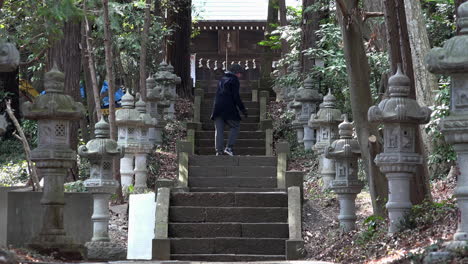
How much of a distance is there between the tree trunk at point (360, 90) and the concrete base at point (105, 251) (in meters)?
3.76

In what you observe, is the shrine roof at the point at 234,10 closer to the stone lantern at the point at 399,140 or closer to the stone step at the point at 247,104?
the stone step at the point at 247,104

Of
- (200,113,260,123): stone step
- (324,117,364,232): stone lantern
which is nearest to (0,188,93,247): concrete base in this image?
(324,117,364,232): stone lantern

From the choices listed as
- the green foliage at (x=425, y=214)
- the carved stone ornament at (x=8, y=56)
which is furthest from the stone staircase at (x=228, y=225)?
the carved stone ornament at (x=8, y=56)

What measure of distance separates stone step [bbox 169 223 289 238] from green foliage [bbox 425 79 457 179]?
309 centimetres

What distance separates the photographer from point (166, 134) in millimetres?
26250

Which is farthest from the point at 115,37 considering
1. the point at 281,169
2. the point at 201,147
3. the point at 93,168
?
the point at 93,168

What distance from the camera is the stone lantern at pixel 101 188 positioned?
15.3m

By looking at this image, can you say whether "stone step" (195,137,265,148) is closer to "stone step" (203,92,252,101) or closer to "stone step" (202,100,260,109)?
"stone step" (202,100,260,109)

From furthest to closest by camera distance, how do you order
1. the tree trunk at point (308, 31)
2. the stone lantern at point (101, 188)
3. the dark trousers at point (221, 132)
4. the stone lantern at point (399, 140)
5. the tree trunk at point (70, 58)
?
the tree trunk at point (308, 31) < the tree trunk at point (70, 58) < the dark trousers at point (221, 132) < the stone lantern at point (101, 188) < the stone lantern at point (399, 140)

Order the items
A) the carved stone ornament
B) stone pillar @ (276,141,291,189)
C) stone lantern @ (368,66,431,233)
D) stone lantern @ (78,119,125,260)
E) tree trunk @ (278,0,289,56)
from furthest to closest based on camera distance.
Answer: tree trunk @ (278,0,289,56) < stone pillar @ (276,141,291,189) < stone lantern @ (78,119,125,260) < stone lantern @ (368,66,431,233) < the carved stone ornament

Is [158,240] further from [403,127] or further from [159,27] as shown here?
[159,27]

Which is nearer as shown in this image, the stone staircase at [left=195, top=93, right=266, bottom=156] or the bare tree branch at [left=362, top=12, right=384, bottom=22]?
the bare tree branch at [left=362, top=12, right=384, bottom=22]

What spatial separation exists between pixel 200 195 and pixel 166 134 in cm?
825

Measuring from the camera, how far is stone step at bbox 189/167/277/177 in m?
21.0
